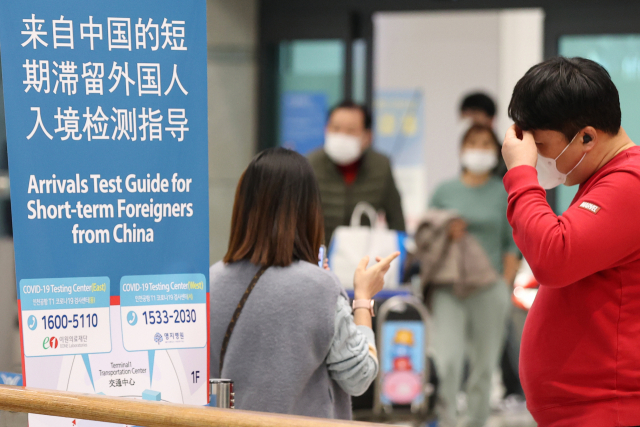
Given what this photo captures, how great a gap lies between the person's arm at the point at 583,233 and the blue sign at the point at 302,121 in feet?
14.2

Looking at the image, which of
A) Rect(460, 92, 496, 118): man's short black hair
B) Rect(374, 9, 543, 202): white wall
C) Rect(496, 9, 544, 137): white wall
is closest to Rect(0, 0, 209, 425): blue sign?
Rect(460, 92, 496, 118): man's short black hair

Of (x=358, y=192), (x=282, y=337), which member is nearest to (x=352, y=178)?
(x=358, y=192)

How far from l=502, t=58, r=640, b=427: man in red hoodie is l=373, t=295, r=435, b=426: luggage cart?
2.70 m

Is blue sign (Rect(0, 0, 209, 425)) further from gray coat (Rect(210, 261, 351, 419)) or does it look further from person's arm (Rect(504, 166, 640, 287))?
person's arm (Rect(504, 166, 640, 287))

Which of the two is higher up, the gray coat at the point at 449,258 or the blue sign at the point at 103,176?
the blue sign at the point at 103,176

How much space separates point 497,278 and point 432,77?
453 cm

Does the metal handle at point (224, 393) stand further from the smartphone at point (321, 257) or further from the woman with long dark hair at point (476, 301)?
the woman with long dark hair at point (476, 301)

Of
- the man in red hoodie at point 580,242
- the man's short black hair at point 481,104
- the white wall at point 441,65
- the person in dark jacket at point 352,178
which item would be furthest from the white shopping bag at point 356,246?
the white wall at point 441,65

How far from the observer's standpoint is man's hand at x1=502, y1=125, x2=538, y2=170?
1.54 metres

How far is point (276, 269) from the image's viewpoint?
190 centimetres

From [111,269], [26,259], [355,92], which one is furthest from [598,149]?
[355,92]

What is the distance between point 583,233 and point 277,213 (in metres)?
0.83

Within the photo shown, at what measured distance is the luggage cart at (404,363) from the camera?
4.28 metres

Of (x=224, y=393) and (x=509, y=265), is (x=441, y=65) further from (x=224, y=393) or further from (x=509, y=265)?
(x=224, y=393)
